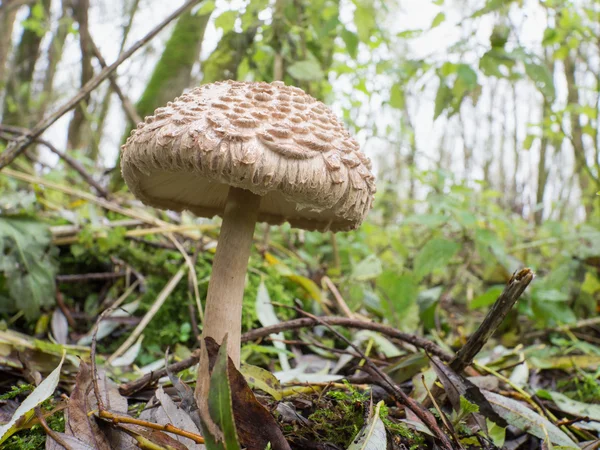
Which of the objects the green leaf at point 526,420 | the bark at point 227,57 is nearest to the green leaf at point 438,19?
the bark at point 227,57

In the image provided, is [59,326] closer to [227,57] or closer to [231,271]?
[231,271]

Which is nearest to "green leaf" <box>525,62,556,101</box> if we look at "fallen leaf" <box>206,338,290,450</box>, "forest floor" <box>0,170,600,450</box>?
"forest floor" <box>0,170,600,450</box>

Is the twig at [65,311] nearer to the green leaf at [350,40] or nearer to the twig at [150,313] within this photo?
the twig at [150,313]

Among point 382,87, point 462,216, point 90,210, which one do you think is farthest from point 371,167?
point 382,87

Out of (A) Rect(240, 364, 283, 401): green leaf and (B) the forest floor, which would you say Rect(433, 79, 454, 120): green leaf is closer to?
(B) the forest floor

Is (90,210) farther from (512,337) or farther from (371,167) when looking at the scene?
(512,337)
